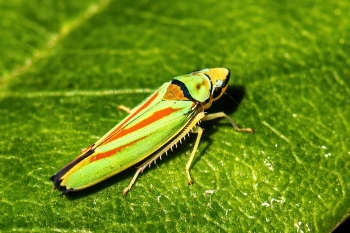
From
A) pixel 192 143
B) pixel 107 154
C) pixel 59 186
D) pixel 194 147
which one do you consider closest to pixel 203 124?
pixel 192 143

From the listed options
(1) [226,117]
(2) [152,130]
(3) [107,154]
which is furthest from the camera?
(1) [226,117]

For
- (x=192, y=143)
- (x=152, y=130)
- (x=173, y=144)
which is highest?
(x=152, y=130)

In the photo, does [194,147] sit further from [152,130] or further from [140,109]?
[140,109]

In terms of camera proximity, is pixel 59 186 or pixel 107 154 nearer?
pixel 59 186

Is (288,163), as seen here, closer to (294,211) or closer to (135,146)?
(294,211)

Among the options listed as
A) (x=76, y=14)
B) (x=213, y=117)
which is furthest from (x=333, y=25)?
(x=76, y=14)

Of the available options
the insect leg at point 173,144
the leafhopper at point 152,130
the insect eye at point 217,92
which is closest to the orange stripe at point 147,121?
the leafhopper at point 152,130

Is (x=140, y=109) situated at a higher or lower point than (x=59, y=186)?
higher
